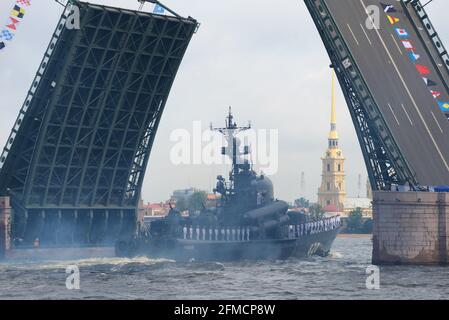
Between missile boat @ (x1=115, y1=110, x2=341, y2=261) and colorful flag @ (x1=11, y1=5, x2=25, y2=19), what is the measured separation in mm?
19472

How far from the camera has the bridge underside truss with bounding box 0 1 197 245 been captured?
63.0m

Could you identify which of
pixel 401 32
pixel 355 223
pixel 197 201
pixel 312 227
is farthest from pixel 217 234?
pixel 355 223

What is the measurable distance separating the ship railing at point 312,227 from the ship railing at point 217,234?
14.6 feet

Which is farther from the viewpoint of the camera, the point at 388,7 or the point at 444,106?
the point at 388,7

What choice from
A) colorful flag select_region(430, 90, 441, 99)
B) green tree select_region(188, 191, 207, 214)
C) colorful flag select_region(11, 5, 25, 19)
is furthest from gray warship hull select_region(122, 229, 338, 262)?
green tree select_region(188, 191, 207, 214)

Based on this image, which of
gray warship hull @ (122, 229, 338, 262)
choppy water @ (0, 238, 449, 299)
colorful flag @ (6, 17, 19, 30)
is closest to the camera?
choppy water @ (0, 238, 449, 299)

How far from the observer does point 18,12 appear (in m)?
60.3

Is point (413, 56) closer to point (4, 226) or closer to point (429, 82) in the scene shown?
point (429, 82)

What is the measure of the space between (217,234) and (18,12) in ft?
68.2

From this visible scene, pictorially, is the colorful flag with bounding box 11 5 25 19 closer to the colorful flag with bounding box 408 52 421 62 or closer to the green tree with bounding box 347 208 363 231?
the colorful flag with bounding box 408 52 421 62

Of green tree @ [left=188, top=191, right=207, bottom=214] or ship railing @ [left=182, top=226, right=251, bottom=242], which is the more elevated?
green tree @ [left=188, top=191, right=207, bottom=214]

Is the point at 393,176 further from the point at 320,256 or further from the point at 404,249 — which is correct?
the point at 320,256

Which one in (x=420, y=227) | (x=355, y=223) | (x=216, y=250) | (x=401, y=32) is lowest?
(x=216, y=250)
